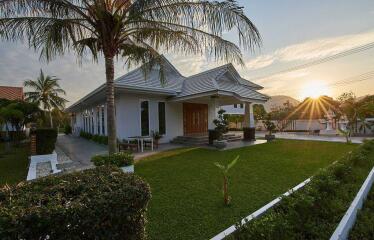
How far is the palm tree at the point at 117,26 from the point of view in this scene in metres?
6.17

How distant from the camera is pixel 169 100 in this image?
1564cm

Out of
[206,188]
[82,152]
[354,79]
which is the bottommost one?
[206,188]

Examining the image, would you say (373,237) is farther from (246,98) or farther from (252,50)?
(246,98)

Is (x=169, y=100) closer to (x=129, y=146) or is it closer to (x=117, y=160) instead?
(x=129, y=146)

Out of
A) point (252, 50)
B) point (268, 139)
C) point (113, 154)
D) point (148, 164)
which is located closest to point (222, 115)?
point (268, 139)

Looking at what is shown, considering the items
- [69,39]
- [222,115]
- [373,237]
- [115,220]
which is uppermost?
[69,39]

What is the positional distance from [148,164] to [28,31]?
5848 mm

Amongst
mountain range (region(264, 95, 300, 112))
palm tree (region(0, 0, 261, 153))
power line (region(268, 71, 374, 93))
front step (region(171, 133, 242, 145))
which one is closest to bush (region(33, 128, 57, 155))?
palm tree (region(0, 0, 261, 153))

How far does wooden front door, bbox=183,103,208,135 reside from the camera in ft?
55.5

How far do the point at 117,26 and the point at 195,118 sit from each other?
37.5 feet

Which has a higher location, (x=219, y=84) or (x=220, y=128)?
(x=219, y=84)

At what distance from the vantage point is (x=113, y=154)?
6.59 metres

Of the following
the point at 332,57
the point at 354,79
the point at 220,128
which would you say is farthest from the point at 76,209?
the point at 354,79

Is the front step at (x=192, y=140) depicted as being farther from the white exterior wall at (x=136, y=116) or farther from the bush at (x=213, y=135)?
the bush at (x=213, y=135)
